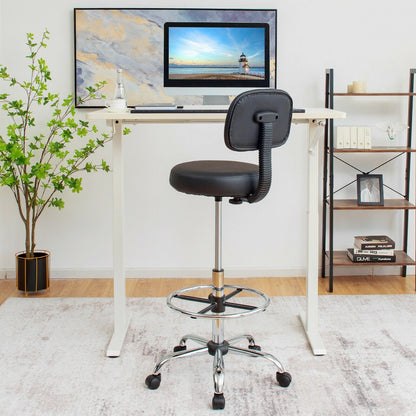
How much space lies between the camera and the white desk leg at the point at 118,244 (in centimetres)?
269

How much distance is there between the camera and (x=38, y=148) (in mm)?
3490

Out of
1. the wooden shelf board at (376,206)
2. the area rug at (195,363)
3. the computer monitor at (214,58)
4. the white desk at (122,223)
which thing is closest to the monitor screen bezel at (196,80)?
the computer monitor at (214,58)

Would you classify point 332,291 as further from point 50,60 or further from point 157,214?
point 50,60

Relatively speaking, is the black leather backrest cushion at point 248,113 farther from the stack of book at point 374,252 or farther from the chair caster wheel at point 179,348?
the stack of book at point 374,252

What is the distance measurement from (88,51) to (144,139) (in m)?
0.58

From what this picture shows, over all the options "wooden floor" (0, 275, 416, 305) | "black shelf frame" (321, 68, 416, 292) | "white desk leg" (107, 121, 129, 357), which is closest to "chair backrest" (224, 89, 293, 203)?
"white desk leg" (107, 121, 129, 357)

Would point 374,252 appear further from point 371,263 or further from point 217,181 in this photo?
point 217,181

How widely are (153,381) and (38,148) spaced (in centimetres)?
163

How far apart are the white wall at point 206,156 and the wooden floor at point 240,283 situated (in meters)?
0.08

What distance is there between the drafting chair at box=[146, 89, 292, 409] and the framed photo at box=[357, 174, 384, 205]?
130cm

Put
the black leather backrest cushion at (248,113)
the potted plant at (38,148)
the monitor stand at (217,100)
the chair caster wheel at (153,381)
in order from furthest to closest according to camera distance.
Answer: the potted plant at (38,148) → the monitor stand at (217,100) → the chair caster wheel at (153,381) → the black leather backrest cushion at (248,113)

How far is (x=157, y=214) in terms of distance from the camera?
3783mm

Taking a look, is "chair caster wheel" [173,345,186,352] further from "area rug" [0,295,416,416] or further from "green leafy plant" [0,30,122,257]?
"green leafy plant" [0,30,122,257]

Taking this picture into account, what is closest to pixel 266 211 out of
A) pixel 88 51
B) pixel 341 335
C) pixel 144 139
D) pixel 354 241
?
pixel 354 241
